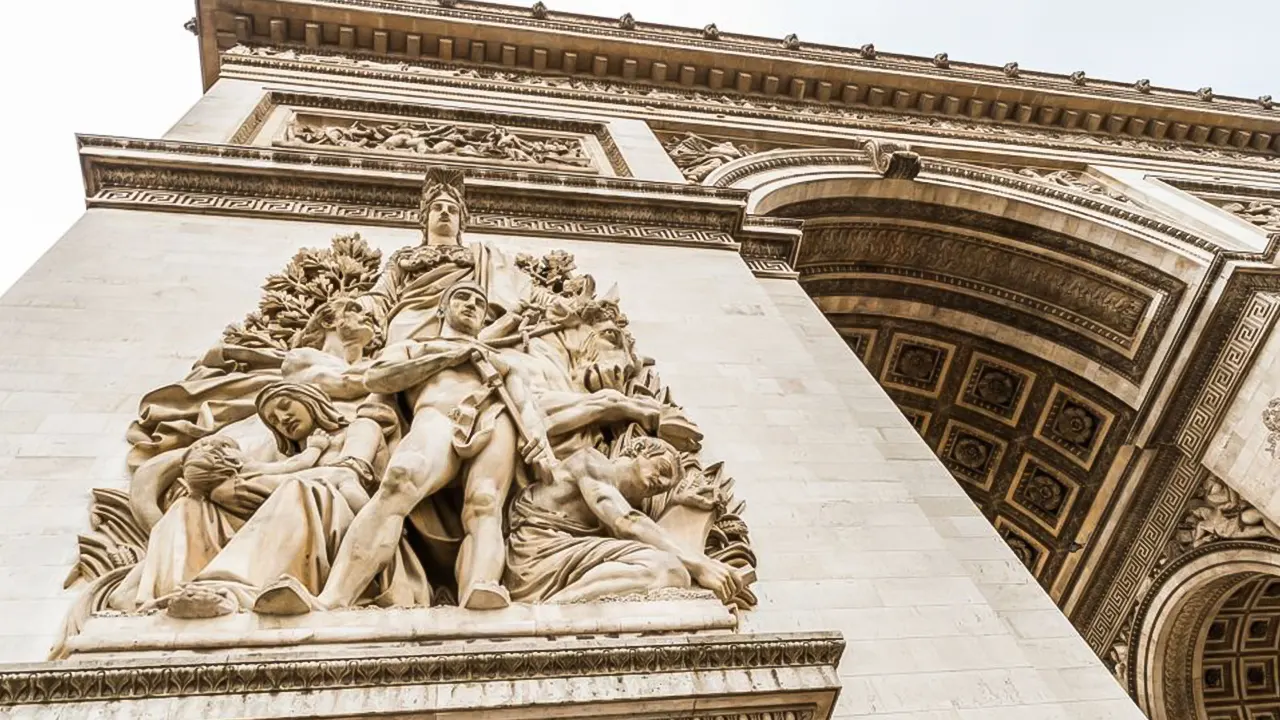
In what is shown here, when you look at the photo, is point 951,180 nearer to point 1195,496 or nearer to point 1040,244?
point 1040,244

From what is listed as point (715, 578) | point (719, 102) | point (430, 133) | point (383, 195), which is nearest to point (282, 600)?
point (715, 578)

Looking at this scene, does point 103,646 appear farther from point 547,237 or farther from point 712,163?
point 712,163

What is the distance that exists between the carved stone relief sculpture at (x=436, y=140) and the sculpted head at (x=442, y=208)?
210 centimetres

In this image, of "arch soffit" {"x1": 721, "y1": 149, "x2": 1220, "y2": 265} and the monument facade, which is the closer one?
the monument facade

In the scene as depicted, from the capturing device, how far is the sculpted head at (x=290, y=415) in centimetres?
392

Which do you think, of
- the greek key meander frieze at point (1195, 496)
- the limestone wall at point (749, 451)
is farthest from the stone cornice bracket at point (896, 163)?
A: the limestone wall at point (749, 451)

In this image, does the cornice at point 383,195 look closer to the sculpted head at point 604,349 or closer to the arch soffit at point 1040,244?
the sculpted head at point 604,349

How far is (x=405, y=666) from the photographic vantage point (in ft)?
8.57

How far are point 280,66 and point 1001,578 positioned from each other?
9.06 m

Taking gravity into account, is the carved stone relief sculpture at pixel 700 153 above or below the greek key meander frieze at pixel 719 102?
below

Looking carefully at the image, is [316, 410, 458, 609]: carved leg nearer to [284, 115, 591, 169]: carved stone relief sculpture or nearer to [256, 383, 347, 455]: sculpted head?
[256, 383, 347, 455]: sculpted head

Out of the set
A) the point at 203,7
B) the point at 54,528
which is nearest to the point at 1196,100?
the point at 203,7

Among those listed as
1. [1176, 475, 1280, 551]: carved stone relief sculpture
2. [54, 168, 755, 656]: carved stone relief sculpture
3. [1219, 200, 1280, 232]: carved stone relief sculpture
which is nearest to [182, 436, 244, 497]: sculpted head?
[54, 168, 755, 656]: carved stone relief sculpture

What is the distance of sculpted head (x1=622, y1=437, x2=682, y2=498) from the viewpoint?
12.6ft
